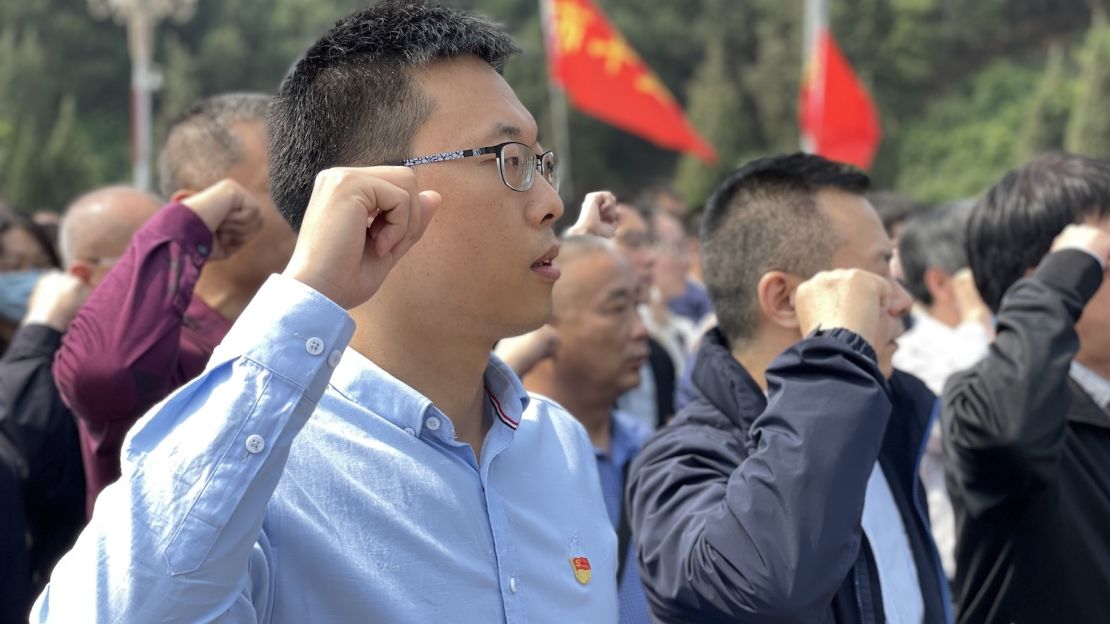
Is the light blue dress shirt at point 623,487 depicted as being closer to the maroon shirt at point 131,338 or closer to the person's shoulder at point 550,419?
the person's shoulder at point 550,419

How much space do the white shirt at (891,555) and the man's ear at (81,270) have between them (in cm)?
237

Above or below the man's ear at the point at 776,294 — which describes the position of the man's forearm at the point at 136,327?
below

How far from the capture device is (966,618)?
116 inches

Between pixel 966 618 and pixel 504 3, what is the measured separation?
169 feet

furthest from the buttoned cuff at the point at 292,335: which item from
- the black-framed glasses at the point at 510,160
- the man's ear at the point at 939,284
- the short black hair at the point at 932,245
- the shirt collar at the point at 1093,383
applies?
the man's ear at the point at 939,284

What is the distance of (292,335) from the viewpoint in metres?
1.42

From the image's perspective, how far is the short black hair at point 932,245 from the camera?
5293mm

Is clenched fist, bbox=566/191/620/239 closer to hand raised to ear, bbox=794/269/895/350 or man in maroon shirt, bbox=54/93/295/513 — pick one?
hand raised to ear, bbox=794/269/895/350

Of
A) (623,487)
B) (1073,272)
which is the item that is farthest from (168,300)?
(1073,272)

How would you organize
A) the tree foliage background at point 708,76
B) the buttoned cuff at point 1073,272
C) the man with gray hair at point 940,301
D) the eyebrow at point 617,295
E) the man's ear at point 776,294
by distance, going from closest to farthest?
the man's ear at point 776,294, the buttoned cuff at point 1073,272, the eyebrow at point 617,295, the man with gray hair at point 940,301, the tree foliage background at point 708,76

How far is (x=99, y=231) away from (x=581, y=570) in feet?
7.93

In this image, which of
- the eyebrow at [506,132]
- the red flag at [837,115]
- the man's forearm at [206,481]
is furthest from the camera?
the red flag at [837,115]

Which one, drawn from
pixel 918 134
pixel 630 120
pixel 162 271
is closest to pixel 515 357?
pixel 162 271

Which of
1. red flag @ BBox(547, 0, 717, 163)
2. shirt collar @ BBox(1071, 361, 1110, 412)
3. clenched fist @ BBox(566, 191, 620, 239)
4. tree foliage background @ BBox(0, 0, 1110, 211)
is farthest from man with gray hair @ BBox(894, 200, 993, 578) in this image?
tree foliage background @ BBox(0, 0, 1110, 211)
